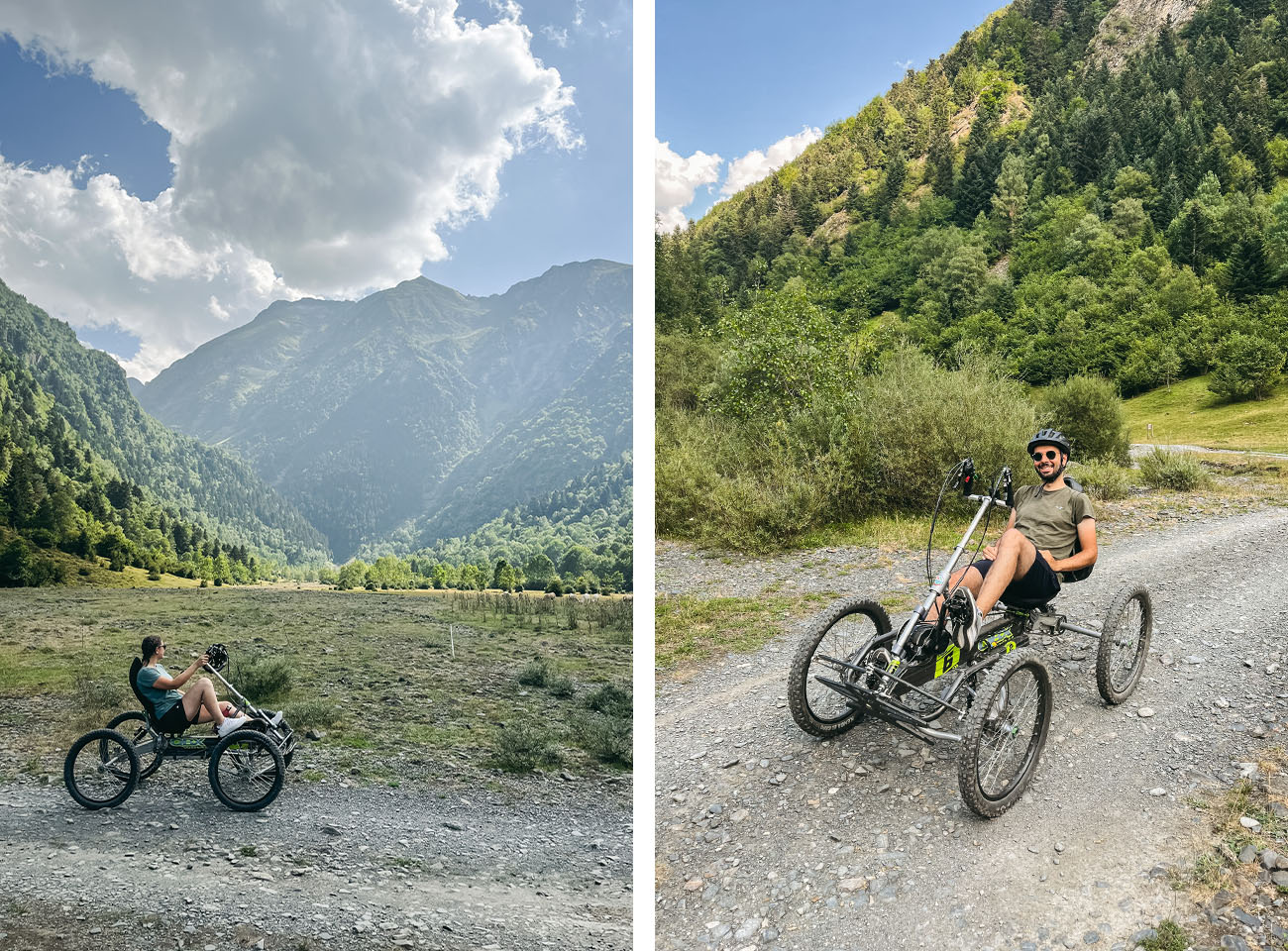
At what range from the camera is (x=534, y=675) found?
4410 millimetres

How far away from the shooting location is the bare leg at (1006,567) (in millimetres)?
1690

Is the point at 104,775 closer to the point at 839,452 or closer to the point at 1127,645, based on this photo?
the point at 839,452

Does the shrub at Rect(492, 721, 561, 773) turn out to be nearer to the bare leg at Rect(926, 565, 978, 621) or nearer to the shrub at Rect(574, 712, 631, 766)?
the shrub at Rect(574, 712, 631, 766)

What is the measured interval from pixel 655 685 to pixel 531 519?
8.89ft

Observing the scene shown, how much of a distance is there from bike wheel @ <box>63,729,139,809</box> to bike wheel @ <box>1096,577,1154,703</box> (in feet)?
10.4

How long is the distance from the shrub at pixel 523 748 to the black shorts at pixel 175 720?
169 centimetres

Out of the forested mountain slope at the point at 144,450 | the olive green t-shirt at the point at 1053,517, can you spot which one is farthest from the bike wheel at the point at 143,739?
the olive green t-shirt at the point at 1053,517

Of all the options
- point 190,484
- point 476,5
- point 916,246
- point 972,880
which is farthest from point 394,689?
point 476,5

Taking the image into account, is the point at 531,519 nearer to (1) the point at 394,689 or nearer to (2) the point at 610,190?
(1) the point at 394,689

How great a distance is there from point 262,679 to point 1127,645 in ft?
11.4

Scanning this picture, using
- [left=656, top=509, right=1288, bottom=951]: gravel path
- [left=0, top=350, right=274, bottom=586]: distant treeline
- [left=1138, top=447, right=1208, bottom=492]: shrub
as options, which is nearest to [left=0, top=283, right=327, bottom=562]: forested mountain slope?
[left=0, top=350, right=274, bottom=586]: distant treeline

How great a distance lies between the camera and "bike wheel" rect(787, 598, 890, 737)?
177cm

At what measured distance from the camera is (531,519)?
16.7 feet

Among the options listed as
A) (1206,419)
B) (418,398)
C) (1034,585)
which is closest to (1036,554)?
(1034,585)
